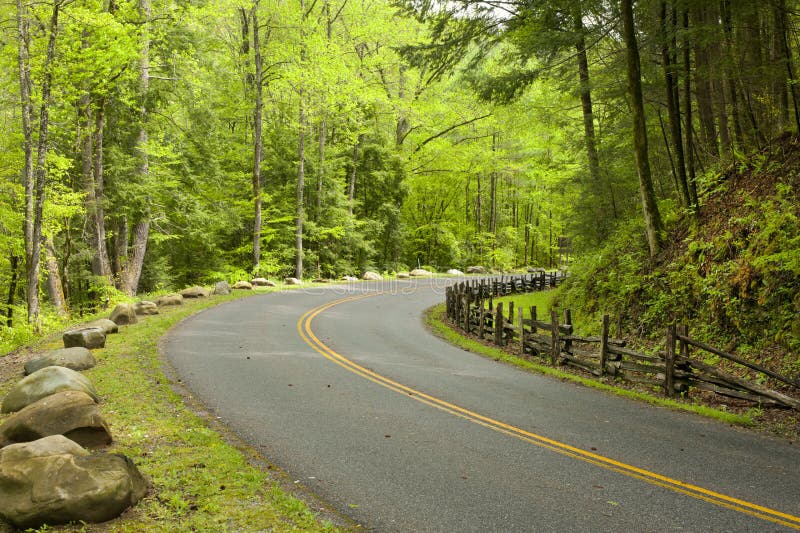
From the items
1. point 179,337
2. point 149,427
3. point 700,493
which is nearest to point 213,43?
point 179,337

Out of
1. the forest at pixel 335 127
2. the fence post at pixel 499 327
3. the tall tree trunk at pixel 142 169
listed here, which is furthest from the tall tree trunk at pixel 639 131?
the tall tree trunk at pixel 142 169

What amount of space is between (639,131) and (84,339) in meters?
15.5

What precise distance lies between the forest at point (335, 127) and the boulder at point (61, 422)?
1064 cm

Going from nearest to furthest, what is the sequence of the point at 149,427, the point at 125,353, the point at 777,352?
the point at 149,427 < the point at 777,352 < the point at 125,353

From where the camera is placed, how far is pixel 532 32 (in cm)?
1462

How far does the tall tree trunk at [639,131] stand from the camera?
1348cm

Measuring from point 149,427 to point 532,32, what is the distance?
13787 millimetres

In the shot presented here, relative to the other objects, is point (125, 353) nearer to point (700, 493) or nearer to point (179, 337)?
point (179, 337)

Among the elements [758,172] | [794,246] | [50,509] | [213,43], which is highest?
[213,43]

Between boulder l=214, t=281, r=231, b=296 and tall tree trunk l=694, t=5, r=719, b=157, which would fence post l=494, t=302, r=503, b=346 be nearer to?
tall tree trunk l=694, t=5, r=719, b=157

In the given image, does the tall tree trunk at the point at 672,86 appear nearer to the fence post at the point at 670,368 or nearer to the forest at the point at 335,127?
the forest at the point at 335,127

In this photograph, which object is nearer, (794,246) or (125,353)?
(794,246)

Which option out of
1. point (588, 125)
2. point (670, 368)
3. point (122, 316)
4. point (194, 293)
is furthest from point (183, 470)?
point (588, 125)

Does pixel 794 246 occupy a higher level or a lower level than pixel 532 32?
lower
